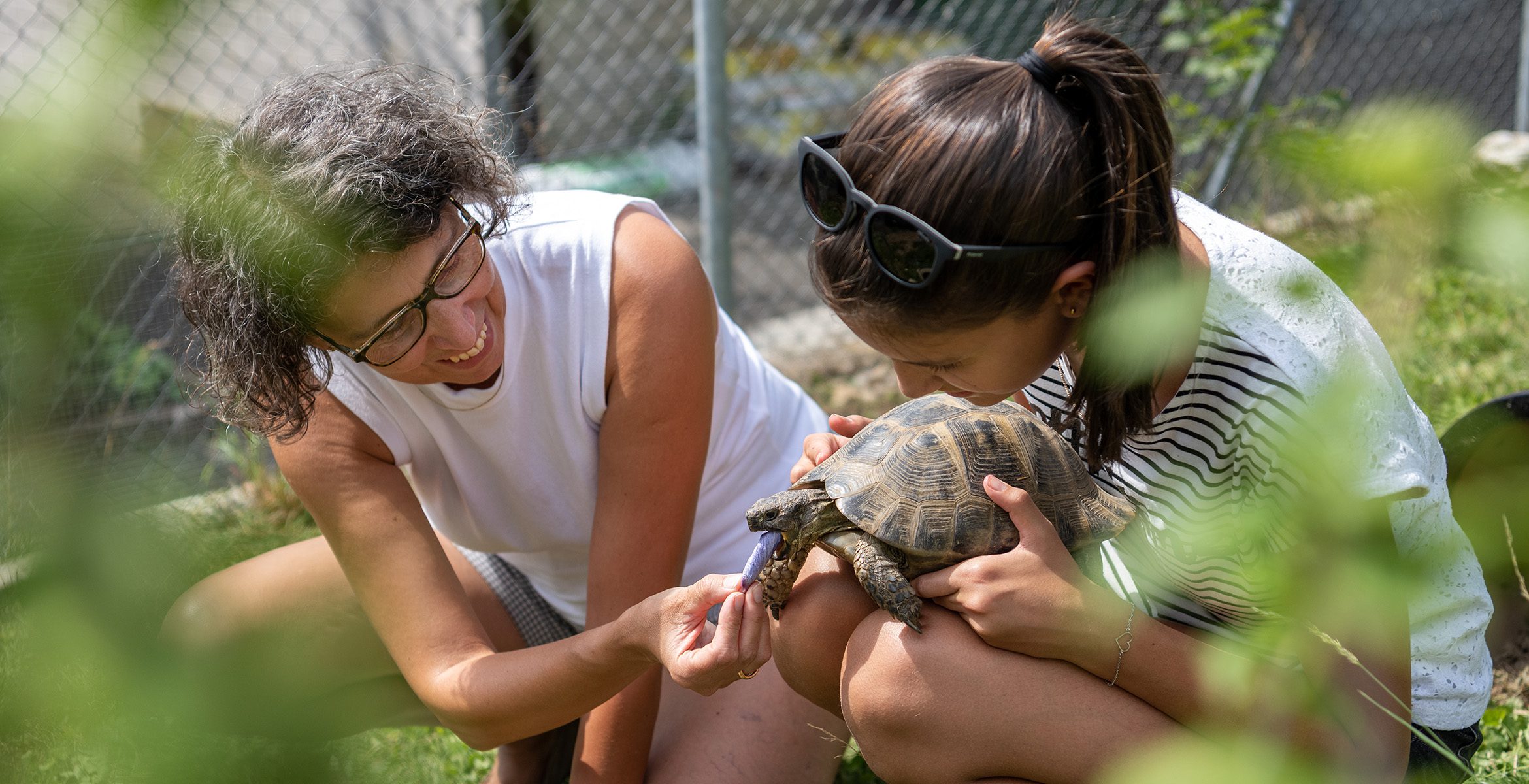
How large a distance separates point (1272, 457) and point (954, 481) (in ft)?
1.68

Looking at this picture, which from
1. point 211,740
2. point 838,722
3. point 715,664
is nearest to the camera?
point 211,740

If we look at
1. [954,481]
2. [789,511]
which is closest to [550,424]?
[789,511]

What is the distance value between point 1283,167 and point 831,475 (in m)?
1.27

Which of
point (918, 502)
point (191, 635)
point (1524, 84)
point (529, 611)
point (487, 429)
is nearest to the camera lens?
point (191, 635)

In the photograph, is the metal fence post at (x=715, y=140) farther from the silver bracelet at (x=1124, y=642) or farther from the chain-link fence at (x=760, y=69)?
the silver bracelet at (x=1124, y=642)

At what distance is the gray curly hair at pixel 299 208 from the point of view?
1.71m

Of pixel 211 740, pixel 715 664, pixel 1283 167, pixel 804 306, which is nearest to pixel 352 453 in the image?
pixel 715 664

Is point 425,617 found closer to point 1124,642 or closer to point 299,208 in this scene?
point 299,208

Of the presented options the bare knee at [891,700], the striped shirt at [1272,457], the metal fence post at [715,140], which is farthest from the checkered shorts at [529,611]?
the metal fence post at [715,140]

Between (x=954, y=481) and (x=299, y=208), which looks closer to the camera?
(x=299, y=208)

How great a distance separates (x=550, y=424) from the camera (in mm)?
2396

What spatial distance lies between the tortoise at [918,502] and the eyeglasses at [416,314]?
2.28ft

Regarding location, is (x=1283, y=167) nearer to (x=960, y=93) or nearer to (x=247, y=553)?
(x=247, y=553)

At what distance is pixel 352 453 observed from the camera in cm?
233
